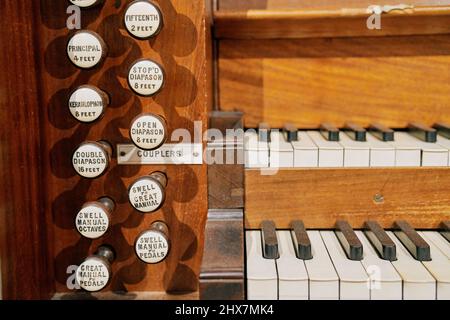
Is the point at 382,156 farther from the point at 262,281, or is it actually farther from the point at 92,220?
the point at 92,220

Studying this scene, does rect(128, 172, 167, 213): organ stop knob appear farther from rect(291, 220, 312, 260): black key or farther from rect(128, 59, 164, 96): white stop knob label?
rect(291, 220, 312, 260): black key

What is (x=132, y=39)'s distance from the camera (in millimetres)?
1306

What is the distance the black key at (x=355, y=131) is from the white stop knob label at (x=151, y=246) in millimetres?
598

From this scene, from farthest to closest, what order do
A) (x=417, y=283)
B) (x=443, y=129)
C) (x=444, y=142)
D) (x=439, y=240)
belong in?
(x=443, y=129), (x=444, y=142), (x=439, y=240), (x=417, y=283)

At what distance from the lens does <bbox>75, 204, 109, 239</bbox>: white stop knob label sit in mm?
1242

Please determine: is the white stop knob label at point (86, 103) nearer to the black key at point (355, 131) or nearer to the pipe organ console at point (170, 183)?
the pipe organ console at point (170, 183)

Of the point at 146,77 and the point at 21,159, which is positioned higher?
the point at 146,77

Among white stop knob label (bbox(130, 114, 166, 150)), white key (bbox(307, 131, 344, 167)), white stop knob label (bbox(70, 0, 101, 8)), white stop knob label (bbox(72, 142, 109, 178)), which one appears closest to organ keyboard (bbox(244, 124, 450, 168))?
white key (bbox(307, 131, 344, 167))

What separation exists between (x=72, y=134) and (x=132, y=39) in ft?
0.90

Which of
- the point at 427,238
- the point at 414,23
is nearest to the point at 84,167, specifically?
the point at 427,238

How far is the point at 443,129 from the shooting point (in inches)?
63.3

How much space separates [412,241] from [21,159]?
0.91 metres

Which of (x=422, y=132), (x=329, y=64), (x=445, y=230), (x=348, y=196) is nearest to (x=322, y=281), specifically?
(x=348, y=196)

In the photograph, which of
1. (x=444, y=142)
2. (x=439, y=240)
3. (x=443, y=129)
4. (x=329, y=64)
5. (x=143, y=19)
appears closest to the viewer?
(x=143, y=19)
